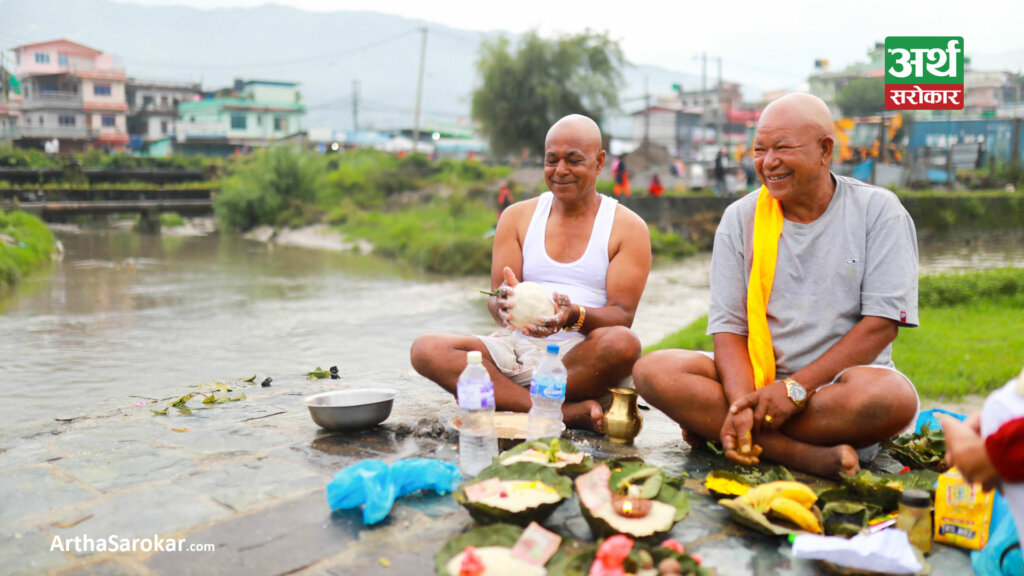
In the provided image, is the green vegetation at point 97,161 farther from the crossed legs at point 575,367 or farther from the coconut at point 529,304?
the coconut at point 529,304

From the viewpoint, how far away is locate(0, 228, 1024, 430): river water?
6.58m

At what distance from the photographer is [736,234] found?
124 inches

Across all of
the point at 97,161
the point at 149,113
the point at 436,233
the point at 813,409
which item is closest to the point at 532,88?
the point at 436,233

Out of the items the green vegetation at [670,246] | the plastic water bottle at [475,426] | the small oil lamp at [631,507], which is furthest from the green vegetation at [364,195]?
the small oil lamp at [631,507]

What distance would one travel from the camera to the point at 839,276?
2930 millimetres

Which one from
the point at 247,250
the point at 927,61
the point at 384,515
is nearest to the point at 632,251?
the point at 384,515

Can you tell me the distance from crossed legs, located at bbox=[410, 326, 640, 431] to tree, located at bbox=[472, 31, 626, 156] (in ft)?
92.0

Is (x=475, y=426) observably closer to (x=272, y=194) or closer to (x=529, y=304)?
(x=529, y=304)

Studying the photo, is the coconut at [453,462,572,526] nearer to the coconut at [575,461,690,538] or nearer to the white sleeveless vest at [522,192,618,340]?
the coconut at [575,461,690,538]

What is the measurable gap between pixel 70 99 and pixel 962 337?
5162 centimetres

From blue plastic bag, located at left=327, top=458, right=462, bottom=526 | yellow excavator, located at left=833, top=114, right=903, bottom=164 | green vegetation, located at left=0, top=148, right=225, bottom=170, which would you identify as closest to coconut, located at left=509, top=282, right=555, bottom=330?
blue plastic bag, located at left=327, top=458, right=462, bottom=526

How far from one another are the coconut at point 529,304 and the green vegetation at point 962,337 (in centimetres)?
334

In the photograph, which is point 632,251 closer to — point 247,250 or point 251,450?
point 251,450

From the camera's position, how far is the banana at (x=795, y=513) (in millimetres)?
2268
